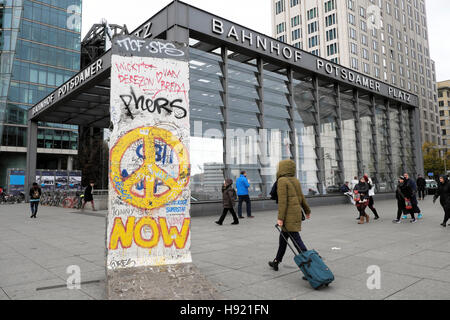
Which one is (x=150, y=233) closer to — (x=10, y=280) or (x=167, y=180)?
(x=167, y=180)


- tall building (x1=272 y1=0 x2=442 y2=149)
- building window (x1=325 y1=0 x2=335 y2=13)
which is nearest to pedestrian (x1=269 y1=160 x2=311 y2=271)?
tall building (x1=272 y1=0 x2=442 y2=149)

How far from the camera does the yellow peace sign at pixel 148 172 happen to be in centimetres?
469

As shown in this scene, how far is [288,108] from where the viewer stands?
17625mm

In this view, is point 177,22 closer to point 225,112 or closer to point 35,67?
point 225,112

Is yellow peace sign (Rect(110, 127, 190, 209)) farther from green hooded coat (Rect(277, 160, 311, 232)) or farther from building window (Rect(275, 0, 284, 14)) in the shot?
building window (Rect(275, 0, 284, 14))

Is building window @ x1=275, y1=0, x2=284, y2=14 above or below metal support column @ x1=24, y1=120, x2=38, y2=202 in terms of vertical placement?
above

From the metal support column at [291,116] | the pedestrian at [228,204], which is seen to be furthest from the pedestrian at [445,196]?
the metal support column at [291,116]

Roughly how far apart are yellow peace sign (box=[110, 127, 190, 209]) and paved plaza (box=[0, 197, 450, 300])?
4.19 feet

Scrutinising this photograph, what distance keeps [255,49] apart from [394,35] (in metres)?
60.0

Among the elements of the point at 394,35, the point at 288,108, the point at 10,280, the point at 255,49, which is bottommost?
the point at 10,280

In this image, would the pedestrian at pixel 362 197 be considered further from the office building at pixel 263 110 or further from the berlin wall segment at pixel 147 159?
the berlin wall segment at pixel 147 159

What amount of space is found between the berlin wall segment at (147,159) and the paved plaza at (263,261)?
69 cm

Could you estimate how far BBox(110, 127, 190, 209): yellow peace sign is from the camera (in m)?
4.69
